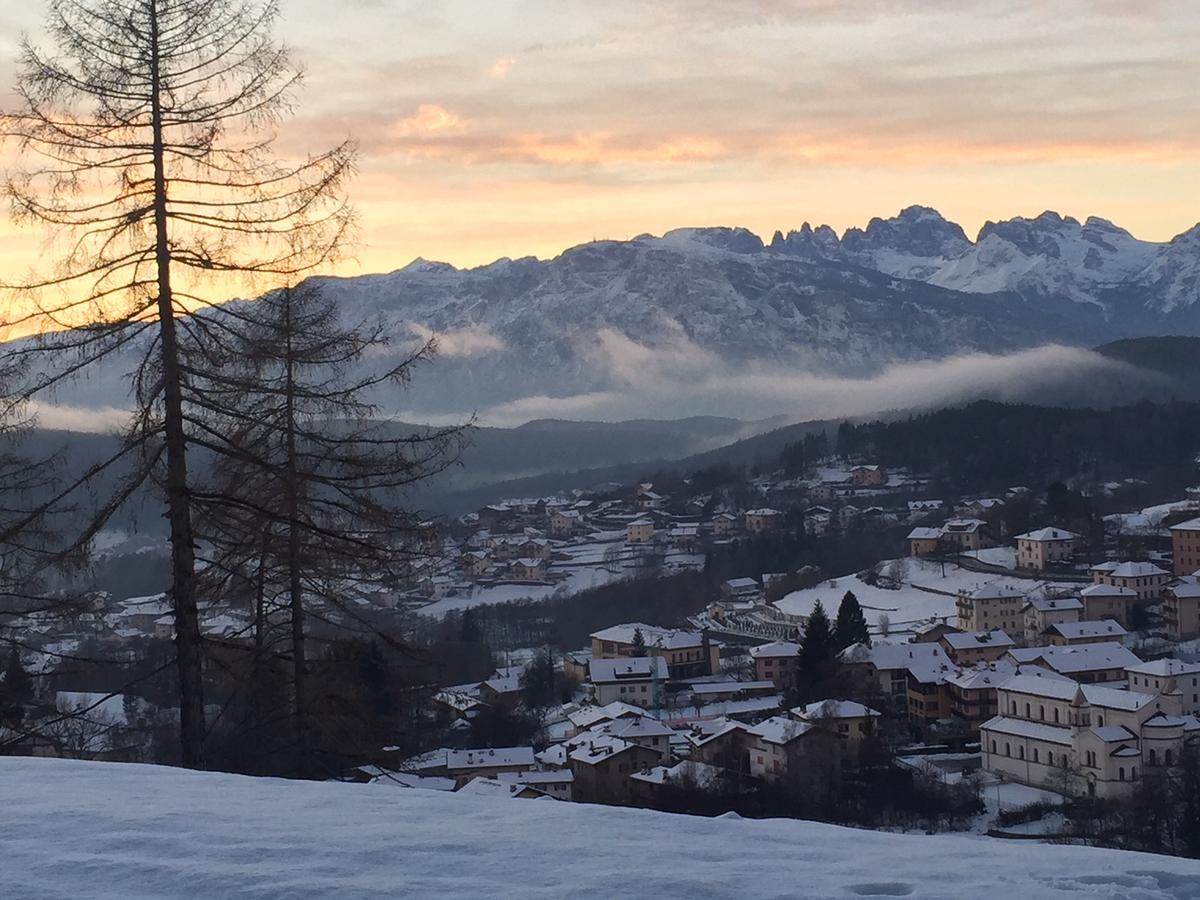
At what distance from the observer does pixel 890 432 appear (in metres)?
132

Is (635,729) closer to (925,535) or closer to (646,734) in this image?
(646,734)

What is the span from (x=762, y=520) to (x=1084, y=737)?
7281 centimetres

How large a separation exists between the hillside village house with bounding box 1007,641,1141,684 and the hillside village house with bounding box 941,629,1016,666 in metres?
3.01

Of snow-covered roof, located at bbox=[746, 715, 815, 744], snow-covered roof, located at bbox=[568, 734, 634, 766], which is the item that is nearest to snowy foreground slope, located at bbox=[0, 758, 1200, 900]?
snow-covered roof, located at bbox=[568, 734, 634, 766]

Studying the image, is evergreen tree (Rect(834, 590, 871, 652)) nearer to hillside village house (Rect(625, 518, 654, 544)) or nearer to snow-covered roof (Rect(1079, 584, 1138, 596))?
snow-covered roof (Rect(1079, 584, 1138, 596))

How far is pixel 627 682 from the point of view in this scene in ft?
175

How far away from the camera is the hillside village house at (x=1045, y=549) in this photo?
73.2m

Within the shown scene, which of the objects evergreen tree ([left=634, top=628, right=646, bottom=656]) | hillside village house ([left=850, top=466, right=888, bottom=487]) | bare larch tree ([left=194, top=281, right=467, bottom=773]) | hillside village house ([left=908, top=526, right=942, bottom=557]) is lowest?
evergreen tree ([left=634, top=628, right=646, bottom=656])

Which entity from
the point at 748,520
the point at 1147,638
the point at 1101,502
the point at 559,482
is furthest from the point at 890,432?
the point at 1147,638

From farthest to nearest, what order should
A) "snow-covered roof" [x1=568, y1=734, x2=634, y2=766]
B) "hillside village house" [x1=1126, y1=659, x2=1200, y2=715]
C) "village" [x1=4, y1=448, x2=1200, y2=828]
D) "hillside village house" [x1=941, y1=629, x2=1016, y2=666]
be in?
"hillside village house" [x1=941, y1=629, x2=1016, y2=666] < "hillside village house" [x1=1126, y1=659, x2=1200, y2=715] < "snow-covered roof" [x1=568, y1=734, x2=634, y2=766] < "village" [x1=4, y1=448, x2=1200, y2=828]

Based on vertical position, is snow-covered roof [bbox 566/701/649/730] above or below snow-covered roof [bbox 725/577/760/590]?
above

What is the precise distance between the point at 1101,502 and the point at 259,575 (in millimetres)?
89279

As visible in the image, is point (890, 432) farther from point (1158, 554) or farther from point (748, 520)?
point (1158, 554)

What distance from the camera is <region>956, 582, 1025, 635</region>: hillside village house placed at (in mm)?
59469
